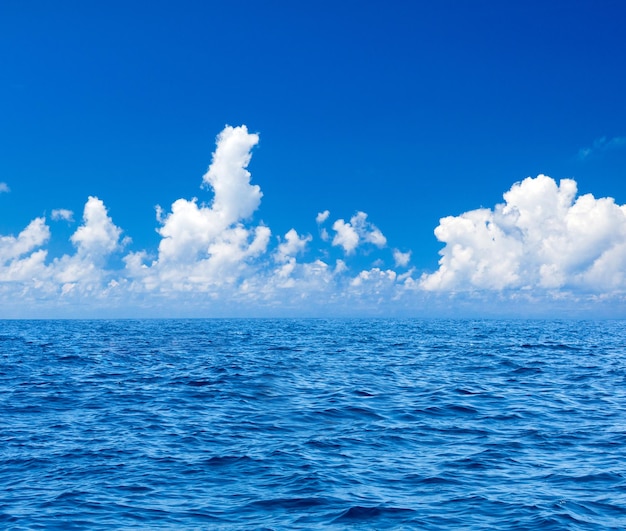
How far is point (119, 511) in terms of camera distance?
13.0 m

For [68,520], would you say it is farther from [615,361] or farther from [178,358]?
[615,361]

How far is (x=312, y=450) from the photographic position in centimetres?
1812

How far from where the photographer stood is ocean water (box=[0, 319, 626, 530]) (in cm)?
1290

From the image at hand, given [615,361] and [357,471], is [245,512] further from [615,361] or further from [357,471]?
[615,361]

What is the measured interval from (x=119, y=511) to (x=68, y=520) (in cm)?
109

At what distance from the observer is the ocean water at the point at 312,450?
42.3 ft

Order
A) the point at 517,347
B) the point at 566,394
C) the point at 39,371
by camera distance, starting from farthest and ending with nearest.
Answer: the point at 517,347 < the point at 39,371 < the point at 566,394

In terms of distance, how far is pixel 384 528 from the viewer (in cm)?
1208

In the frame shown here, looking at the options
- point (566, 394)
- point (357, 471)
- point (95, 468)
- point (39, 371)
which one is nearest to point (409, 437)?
point (357, 471)

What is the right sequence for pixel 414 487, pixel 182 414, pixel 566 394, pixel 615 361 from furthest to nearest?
pixel 615 361 < pixel 566 394 < pixel 182 414 < pixel 414 487

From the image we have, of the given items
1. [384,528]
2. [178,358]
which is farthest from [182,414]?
[178,358]

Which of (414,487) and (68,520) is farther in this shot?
(414,487)

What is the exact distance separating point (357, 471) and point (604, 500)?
6.24 m

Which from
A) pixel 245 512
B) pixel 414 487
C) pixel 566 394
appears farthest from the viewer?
pixel 566 394
